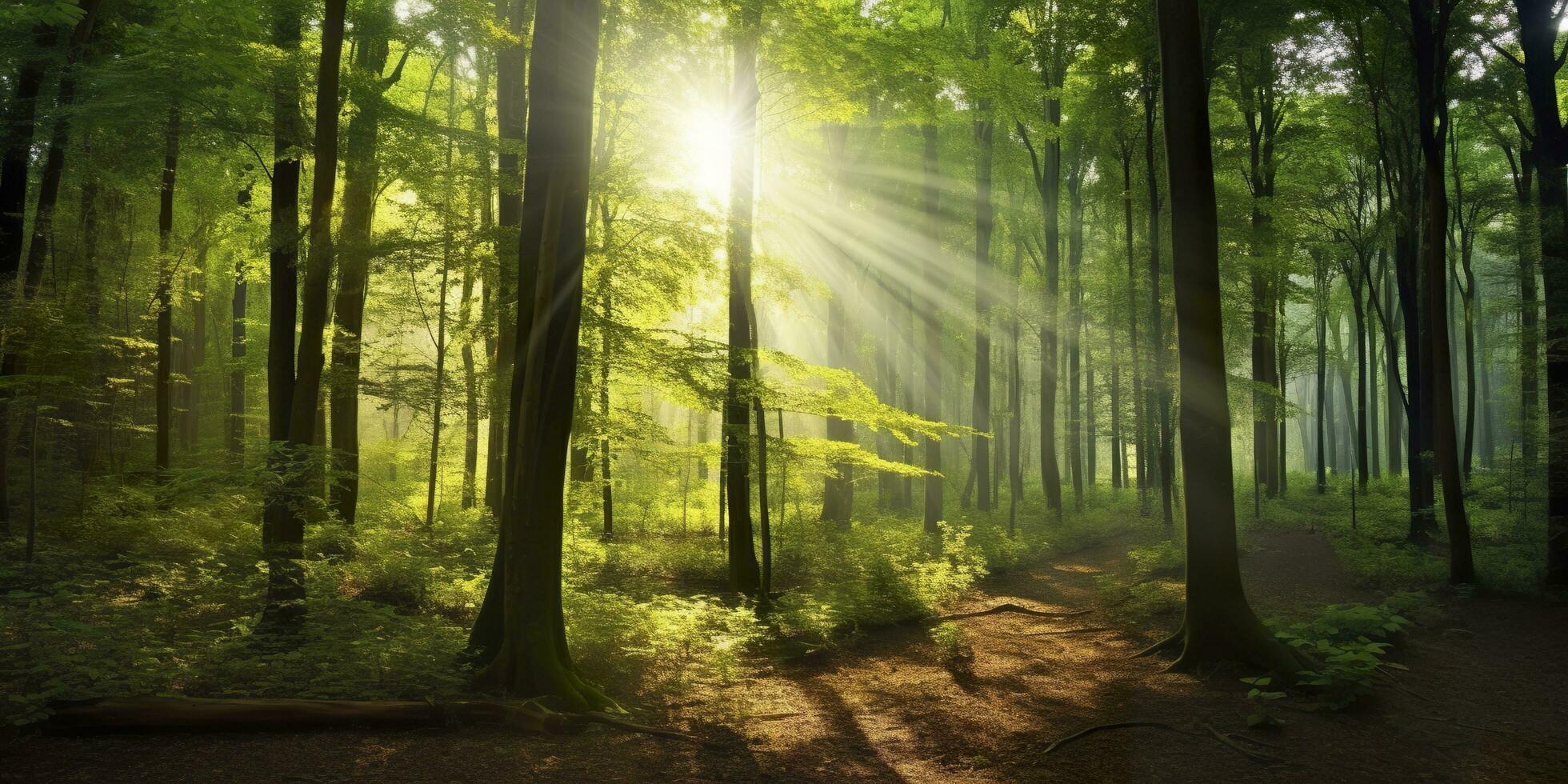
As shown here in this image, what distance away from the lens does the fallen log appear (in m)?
5.17

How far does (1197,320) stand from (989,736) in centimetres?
497

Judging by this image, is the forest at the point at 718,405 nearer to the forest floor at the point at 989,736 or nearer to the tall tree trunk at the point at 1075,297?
the forest floor at the point at 989,736

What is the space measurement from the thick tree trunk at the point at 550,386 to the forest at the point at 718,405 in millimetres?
42

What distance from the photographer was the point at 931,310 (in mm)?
21734

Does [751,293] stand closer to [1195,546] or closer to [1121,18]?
[1195,546]

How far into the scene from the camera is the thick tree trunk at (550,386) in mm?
6621

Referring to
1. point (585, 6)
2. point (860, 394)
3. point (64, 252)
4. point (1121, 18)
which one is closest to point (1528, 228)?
point (1121, 18)

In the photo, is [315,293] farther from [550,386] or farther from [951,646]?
[951,646]

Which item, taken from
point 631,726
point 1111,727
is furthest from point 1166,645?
point 631,726

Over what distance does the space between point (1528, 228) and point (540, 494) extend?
65.4 ft

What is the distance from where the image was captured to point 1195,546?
8.27m

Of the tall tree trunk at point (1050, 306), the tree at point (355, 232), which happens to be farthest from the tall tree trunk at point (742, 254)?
the tall tree trunk at point (1050, 306)

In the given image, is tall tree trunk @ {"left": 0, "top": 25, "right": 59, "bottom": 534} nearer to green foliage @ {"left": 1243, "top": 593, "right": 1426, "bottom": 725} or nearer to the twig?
the twig

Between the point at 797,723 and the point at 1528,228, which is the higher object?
the point at 1528,228
